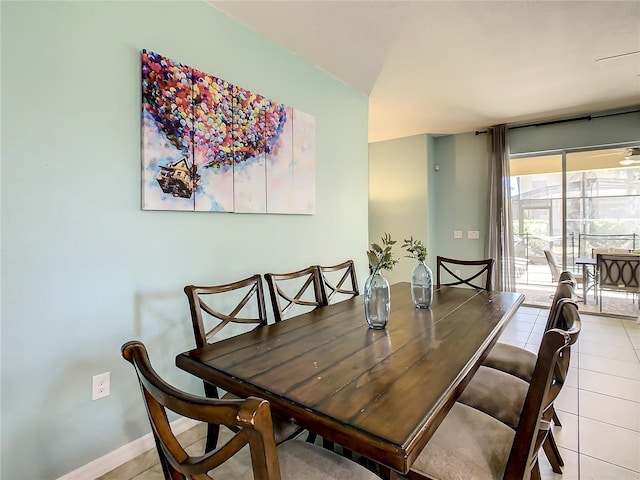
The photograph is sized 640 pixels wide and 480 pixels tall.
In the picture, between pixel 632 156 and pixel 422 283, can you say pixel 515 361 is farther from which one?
pixel 632 156

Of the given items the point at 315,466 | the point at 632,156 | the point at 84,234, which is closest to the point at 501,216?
the point at 632,156

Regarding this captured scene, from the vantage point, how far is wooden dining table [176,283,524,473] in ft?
2.80

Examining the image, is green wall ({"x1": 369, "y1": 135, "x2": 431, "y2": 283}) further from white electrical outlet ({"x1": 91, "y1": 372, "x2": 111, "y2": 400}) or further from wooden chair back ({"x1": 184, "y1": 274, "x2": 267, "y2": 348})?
white electrical outlet ({"x1": 91, "y1": 372, "x2": 111, "y2": 400})

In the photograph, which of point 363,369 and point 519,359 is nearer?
point 363,369

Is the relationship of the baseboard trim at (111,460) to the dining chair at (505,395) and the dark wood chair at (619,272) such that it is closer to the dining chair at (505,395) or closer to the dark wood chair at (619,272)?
the dining chair at (505,395)

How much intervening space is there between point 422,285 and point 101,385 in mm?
1772

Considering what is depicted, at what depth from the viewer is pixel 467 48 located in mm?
2787

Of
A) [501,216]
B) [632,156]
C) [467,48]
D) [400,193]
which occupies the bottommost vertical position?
[501,216]

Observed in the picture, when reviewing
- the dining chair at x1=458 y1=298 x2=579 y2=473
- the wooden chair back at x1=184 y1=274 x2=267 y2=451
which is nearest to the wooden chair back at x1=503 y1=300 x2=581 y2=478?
the dining chair at x1=458 y1=298 x2=579 y2=473

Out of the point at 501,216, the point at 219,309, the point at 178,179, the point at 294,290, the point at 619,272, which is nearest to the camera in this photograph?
the point at 178,179

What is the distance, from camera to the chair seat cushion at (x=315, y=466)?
3.42 feet

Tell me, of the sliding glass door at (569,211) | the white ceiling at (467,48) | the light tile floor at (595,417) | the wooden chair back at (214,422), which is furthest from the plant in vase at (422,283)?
the sliding glass door at (569,211)

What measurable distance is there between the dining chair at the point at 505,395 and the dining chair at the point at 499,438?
0.16 m

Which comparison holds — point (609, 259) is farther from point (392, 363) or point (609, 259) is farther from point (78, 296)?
point (78, 296)
